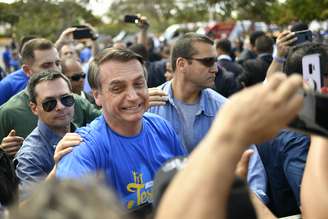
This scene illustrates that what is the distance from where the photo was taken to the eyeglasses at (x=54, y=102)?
3670 mm

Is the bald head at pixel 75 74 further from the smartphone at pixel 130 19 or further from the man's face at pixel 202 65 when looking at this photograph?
the smartphone at pixel 130 19

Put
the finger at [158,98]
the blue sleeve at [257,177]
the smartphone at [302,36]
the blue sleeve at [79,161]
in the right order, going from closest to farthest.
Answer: the blue sleeve at [79,161] < the blue sleeve at [257,177] < the finger at [158,98] < the smartphone at [302,36]

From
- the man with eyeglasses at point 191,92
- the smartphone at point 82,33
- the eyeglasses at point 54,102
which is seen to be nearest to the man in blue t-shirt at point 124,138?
the eyeglasses at point 54,102

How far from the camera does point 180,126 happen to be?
12.8 feet

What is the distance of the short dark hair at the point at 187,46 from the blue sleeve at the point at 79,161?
2.25m

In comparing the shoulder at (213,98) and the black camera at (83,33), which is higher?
the black camera at (83,33)

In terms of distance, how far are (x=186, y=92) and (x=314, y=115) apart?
2745 mm

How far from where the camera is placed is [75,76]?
562 cm

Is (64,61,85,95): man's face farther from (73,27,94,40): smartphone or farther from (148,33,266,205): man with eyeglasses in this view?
(73,27,94,40): smartphone

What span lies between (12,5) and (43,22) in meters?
4.99

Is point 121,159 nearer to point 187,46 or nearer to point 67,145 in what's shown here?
point 67,145

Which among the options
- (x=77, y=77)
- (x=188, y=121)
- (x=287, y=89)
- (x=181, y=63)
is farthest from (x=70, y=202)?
(x=77, y=77)

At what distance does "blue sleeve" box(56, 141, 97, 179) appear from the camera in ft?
7.89

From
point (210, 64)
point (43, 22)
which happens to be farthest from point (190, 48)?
point (43, 22)
